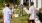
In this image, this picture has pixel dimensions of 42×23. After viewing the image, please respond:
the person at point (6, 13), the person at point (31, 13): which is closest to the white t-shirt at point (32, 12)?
the person at point (31, 13)

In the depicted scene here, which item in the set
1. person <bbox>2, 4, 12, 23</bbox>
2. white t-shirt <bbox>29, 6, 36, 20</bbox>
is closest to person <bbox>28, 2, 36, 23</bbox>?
white t-shirt <bbox>29, 6, 36, 20</bbox>

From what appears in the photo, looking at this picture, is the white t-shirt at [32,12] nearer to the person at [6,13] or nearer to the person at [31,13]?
the person at [31,13]

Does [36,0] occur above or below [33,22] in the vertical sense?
above

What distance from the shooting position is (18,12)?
19.4 ft

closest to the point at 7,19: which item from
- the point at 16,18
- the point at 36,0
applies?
the point at 16,18

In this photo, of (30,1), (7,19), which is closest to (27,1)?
(30,1)

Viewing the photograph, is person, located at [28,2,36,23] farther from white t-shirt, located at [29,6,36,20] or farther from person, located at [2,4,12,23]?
person, located at [2,4,12,23]

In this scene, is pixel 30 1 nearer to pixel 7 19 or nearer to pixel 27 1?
pixel 27 1

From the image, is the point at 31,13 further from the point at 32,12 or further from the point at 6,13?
the point at 6,13

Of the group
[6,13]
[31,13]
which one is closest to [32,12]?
[31,13]

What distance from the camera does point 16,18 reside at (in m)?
5.88

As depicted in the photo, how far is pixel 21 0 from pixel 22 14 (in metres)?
0.23

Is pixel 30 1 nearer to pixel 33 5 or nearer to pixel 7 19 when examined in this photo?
pixel 33 5

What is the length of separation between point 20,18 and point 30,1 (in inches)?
12.8
